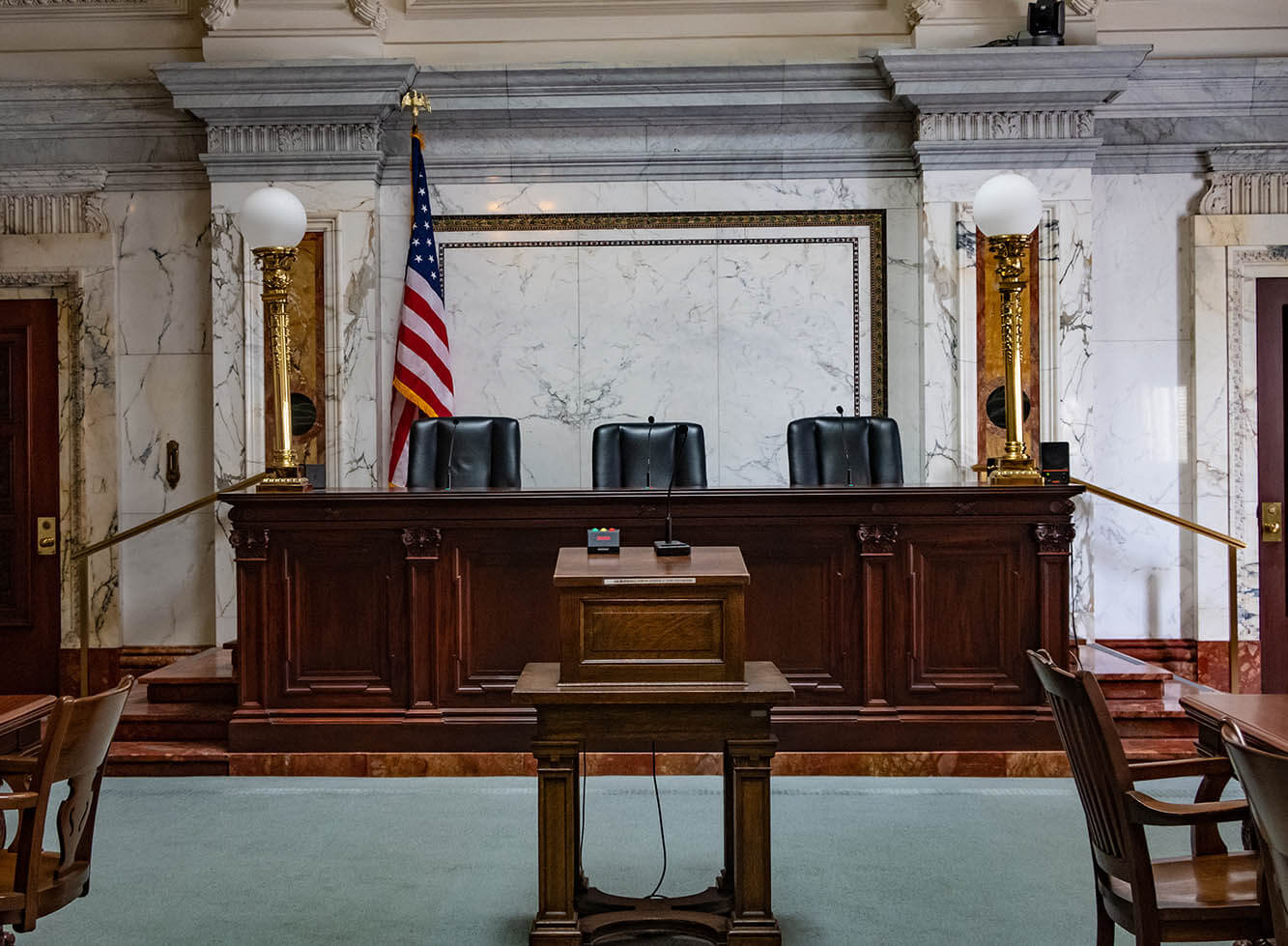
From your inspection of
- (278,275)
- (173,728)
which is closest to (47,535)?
(173,728)

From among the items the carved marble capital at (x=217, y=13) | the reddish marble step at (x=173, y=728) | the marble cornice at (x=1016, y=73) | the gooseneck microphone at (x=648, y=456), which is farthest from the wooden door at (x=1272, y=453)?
the carved marble capital at (x=217, y=13)

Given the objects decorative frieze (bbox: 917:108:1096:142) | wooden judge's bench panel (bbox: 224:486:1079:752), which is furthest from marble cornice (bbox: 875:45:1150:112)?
wooden judge's bench panel (bbox: 224:486:1079:752)

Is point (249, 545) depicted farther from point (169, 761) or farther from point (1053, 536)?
point (1053, 536)

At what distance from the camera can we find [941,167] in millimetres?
7570

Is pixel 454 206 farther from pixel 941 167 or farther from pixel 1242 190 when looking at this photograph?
pixel 1242 190

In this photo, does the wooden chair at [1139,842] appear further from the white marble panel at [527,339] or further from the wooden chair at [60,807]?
the white marble panel at [527,339]

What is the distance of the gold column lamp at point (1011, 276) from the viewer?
18.0ft

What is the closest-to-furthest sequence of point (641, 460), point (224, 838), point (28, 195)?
point (224, 838), point (641, 460), point (28, 195)

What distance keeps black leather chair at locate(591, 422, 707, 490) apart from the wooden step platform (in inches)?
64.9

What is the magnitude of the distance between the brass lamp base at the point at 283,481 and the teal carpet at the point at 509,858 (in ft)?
4.23

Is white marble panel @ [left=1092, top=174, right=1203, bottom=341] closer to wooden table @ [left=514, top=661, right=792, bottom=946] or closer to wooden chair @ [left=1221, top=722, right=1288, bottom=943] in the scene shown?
wooden table @ [left=514, top=661, right=792, bottom=946]

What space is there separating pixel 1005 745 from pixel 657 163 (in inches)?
171

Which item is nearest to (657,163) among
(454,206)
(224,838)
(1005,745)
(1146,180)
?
(454,206)

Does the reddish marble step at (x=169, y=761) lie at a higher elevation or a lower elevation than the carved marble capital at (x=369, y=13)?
lower
